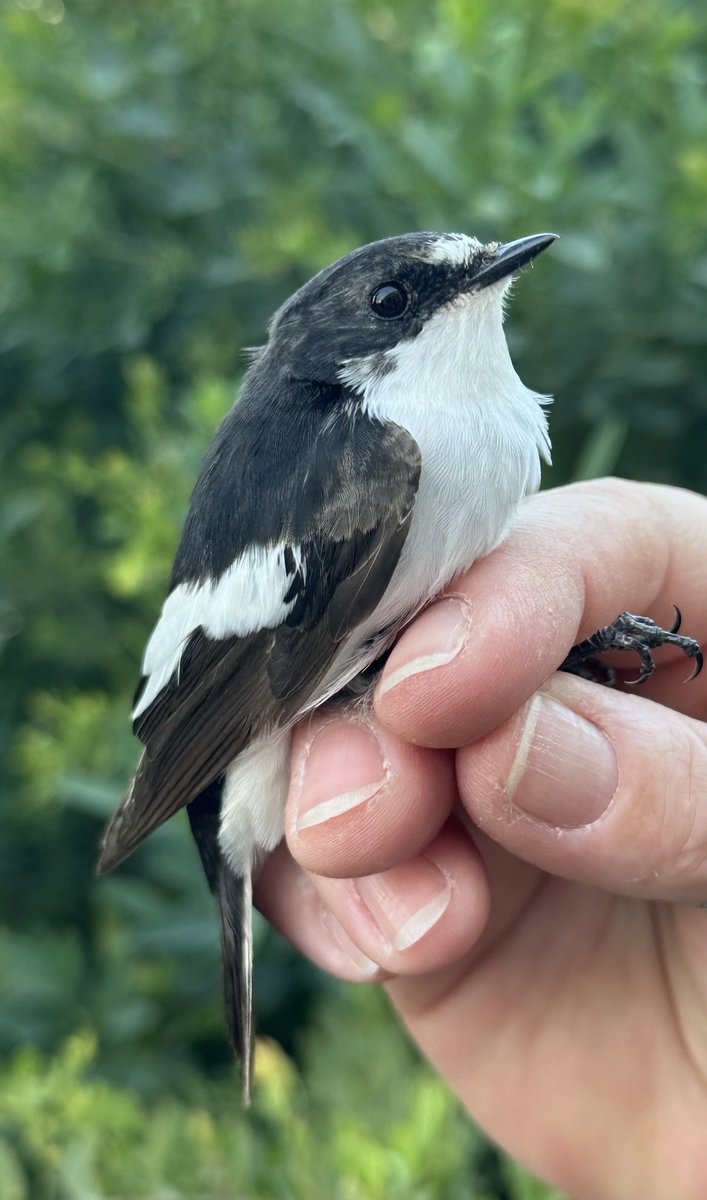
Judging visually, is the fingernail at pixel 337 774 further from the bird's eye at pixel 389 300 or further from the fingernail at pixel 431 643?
the bird's eye at pixel 389 300

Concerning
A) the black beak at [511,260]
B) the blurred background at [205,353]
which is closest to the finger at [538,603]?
the black beak at [511,260]

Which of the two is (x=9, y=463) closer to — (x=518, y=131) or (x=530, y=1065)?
(x=518, y=131)

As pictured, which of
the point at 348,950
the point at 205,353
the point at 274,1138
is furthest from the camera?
the point at 205,353

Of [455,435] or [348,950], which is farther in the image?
[348,950]

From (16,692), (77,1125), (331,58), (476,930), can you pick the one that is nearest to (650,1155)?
(476,930)

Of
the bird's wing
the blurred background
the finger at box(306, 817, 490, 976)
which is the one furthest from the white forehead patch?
the finger at box(306, 817, 490, 976)

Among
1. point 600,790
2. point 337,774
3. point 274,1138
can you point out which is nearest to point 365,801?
point 337,774

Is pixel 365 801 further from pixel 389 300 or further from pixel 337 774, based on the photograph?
pixel 389 300
